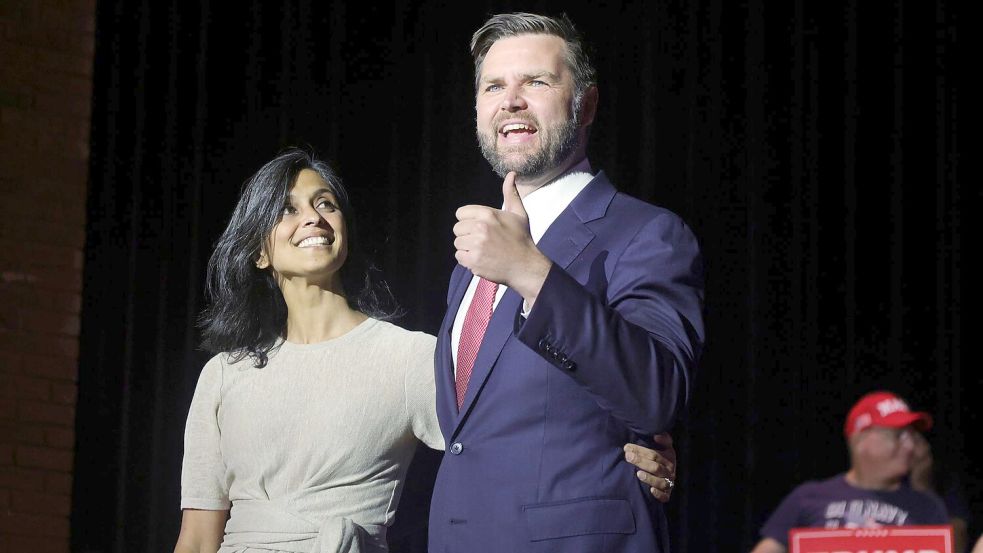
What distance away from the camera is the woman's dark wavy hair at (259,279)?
309 centimetres

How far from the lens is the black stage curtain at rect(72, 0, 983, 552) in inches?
135

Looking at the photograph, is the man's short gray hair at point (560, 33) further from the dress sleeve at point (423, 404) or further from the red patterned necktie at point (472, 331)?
the dress sleeve at point (423, 404)

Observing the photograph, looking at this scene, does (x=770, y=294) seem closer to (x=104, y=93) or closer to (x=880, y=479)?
(x=880, y=479)

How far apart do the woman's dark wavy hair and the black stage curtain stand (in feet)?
0.33

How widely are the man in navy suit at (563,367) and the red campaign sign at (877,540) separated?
50.5 inches

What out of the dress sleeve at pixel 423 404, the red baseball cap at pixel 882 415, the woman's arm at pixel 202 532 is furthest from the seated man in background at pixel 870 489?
the woman's arm at pixel 202 532

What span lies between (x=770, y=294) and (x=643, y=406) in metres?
1.85

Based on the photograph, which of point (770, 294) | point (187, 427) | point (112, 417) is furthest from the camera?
point (770, 294)

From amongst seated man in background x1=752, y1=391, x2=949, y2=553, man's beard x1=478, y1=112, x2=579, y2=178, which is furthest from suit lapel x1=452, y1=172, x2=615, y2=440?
seated man in background x1=752, y1=391, x2=949, y2=553

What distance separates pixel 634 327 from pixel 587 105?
762 mm

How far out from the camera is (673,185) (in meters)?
3.69

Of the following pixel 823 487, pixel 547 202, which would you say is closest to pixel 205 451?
pixel 547 202

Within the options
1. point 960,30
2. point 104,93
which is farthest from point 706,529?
point 104,93

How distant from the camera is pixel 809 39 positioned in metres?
3.89
